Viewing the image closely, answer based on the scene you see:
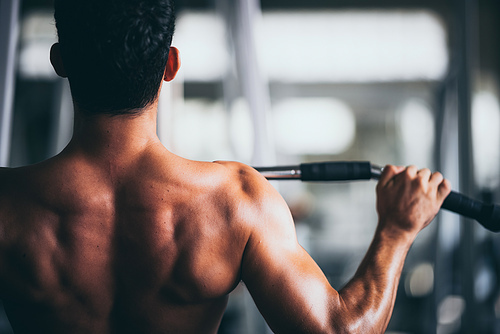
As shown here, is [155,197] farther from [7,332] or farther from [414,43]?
[414,43]

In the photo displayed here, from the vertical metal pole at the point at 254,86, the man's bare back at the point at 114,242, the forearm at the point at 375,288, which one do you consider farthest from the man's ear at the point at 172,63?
the vertical metal pole at the point at 254,86

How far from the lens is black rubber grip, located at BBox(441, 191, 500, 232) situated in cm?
95

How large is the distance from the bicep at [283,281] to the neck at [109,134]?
0.24 meters

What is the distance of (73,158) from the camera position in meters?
A: 0.69

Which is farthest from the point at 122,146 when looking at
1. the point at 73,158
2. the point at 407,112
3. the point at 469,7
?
the point at 407,112

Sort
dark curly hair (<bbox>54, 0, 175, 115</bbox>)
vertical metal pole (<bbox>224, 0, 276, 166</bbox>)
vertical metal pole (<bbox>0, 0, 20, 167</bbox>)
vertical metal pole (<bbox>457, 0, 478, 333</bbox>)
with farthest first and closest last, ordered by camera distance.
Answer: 1. vertical metal pole (<bbox>224, 0, 276, 166</bbox>)
2. vertical metal pole (<bbox>457, 0, 478, 333</bbox>)
3. vertical metal pole (<bbox>0, 0, 20, 167</bbox>)
4. dark curly hair (<bbox>54, 0, 175, 115</bbox>)

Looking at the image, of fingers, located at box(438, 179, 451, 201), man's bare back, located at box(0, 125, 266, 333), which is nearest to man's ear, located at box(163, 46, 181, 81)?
man's bare back, located at box(0, 125, 266, 333)

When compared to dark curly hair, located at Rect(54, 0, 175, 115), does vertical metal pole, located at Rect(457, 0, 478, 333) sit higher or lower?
lower

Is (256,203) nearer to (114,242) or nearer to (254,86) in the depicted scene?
(114,242)

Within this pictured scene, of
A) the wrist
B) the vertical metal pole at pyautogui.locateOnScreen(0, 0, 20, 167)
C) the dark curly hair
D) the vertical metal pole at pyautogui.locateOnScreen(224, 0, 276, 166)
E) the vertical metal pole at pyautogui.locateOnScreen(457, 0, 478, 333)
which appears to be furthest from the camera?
the vertical metal pole at pyautogui.locateOnScreen(224, 0, 276, 166)

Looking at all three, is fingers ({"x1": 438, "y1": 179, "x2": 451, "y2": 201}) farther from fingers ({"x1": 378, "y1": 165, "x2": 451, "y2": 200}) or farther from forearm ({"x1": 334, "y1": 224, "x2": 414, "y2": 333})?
forearm ({"x1": 334, "y1": 224, "x2": 414, "y2": 333})

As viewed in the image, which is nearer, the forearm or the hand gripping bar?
the forearm

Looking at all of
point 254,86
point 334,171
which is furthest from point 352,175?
point 254,86

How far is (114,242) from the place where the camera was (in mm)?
681
